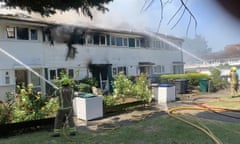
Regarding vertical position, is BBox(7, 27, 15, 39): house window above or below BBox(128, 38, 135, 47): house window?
below

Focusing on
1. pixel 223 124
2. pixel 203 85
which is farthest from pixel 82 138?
pixel 203 85

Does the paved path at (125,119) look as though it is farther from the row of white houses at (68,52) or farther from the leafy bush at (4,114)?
the row of white houses at (68,52)

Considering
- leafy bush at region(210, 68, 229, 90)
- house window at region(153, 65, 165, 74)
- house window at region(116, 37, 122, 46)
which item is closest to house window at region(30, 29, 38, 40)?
house window at region(116, 37, 122, 46)

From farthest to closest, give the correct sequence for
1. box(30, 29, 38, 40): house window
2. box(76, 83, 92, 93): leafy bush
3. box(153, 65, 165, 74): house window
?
1. box(153, 65, 165, 74): house window
2. box(30, 29, 38, 40): house window
3. box(76, 83, 92, 93): leafy bush

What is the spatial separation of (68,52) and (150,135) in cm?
1409

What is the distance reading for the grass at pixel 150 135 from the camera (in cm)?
625

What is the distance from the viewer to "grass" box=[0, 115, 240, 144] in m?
6.25

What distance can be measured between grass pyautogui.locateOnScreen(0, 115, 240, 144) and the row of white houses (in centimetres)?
457

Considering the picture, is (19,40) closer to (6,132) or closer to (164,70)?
(6,132)

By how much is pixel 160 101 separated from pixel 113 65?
383 inches

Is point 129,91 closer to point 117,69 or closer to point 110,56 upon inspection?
point 110,56

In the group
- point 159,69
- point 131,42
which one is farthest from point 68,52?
point 159,69

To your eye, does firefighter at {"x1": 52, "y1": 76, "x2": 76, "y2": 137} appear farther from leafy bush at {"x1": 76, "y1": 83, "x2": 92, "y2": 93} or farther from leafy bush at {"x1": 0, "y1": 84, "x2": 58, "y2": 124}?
leafy bush at {"x1": 76, "y1": 83, "x2": 92, "y2": 93}

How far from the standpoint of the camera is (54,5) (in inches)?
161
